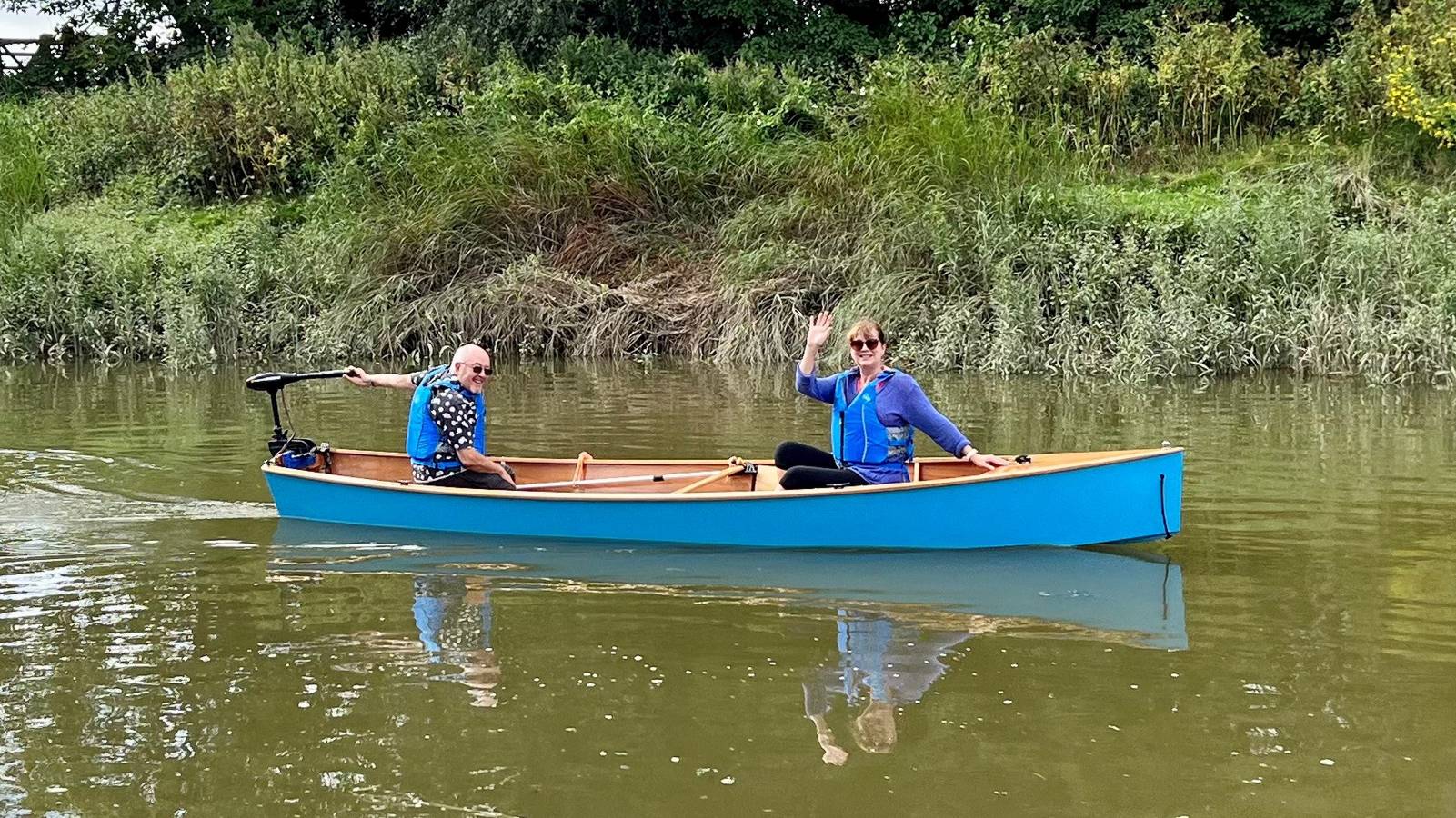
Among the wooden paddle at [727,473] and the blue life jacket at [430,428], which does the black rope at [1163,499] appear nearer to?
the wooden paddle at [727,473]

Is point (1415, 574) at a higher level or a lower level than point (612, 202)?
lower

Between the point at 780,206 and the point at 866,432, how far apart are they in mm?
11099

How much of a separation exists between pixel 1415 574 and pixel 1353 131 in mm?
13390

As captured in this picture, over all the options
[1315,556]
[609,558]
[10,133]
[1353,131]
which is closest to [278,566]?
[609,558]

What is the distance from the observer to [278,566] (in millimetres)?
7559

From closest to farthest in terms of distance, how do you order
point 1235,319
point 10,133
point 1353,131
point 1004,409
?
1. point 1004,409
2. point 1235,319
3. point 1353,131
4. point 10,133

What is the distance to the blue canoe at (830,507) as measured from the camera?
7348 mm

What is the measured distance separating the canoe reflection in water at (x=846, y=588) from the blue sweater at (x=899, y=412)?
424 mm

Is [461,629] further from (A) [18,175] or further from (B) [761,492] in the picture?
(A) [18,175]

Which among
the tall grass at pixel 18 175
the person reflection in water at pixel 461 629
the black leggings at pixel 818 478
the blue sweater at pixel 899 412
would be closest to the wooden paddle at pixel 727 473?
the black leggings at pixel 818 478

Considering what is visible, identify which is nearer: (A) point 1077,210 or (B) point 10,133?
(A) point 1077,210

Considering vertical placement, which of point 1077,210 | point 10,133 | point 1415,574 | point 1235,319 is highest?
point 10,133

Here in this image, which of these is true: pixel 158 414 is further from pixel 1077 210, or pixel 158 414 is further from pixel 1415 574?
pixel 1415 574

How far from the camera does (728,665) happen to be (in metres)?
5.59
